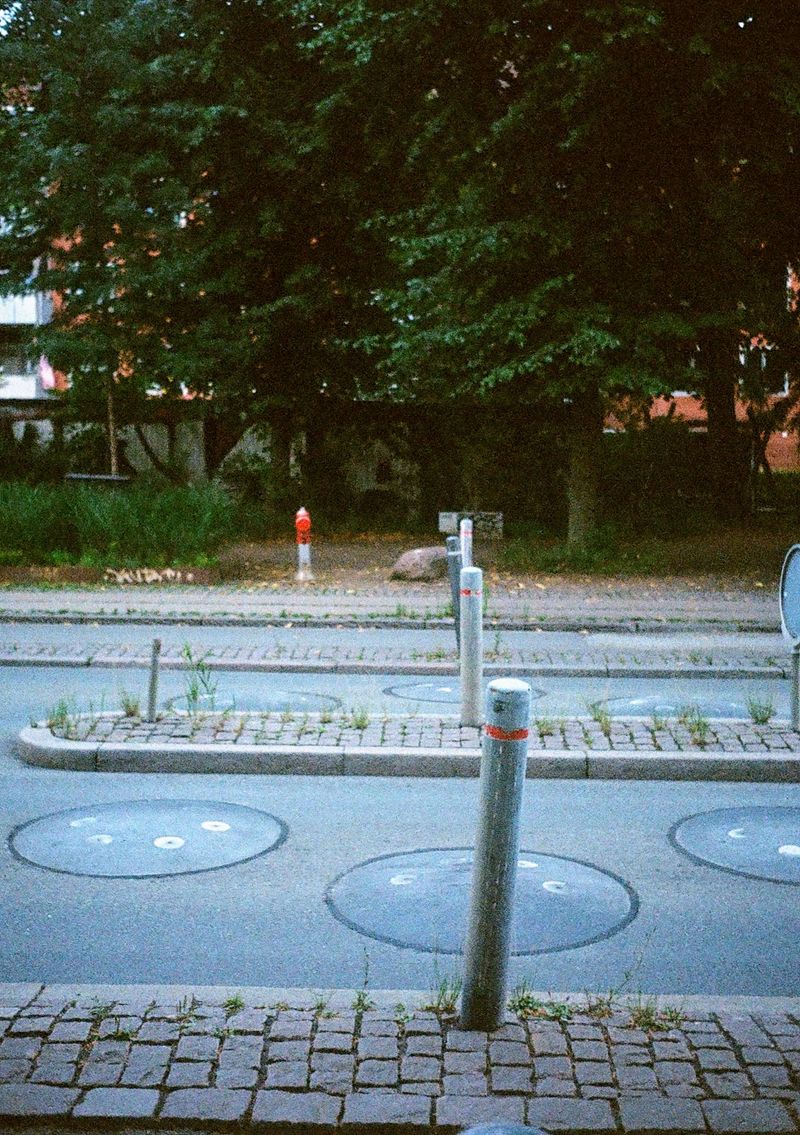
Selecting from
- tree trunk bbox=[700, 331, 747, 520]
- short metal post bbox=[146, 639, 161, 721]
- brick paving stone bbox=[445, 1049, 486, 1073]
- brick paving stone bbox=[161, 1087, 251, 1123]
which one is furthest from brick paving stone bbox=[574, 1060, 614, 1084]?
tree trunk bbox=[700, 331, 747, 520]

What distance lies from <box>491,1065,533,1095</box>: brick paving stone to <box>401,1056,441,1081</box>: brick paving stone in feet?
0.53

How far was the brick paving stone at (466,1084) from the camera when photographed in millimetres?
3295

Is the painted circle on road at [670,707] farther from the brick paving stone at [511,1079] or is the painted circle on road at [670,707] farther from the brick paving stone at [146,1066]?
the brick paving stone at [146,1066]

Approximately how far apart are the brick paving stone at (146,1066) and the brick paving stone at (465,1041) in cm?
81

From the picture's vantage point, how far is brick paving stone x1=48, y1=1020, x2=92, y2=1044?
3517 millimetres

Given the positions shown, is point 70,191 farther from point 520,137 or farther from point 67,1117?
point 67,1117

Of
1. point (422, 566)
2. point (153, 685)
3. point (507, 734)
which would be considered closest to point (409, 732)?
point (153, 685)

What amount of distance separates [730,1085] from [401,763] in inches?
151

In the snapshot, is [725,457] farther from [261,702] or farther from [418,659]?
[261,702]

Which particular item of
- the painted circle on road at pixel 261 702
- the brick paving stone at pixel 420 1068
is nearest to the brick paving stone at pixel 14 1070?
the brick paving stone at pixel 420 1068

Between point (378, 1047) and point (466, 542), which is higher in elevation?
point (466, 542)

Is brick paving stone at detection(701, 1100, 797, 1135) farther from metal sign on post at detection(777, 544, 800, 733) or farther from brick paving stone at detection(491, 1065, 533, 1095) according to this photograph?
metal sign on post at detection(777, 544, 800, 733)

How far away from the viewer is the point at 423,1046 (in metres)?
3.53

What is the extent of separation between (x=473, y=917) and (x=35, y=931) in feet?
6.26
